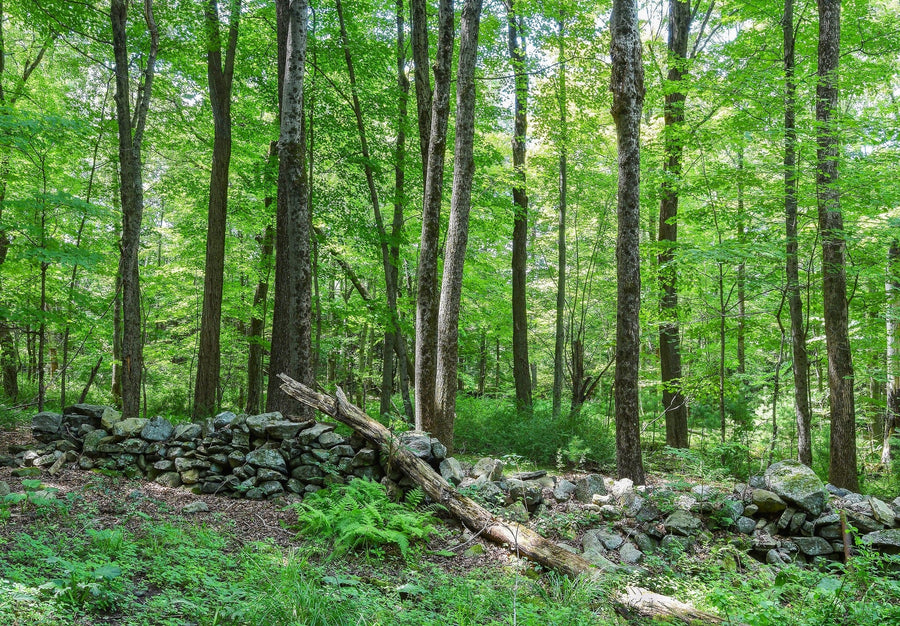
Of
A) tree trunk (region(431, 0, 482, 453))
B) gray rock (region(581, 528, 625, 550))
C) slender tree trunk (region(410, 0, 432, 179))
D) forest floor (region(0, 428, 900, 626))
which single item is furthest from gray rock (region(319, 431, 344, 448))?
slender tree trunk (region(410, 0, 432, 179))

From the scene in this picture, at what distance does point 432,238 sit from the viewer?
7.23 m

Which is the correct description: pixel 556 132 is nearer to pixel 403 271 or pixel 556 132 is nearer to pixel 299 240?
pixel 403 271

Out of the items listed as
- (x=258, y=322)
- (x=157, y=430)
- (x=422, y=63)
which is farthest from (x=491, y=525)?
(x=258, y=322)

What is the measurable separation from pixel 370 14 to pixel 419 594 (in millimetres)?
11670

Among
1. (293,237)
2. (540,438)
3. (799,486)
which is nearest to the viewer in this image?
(799,486)

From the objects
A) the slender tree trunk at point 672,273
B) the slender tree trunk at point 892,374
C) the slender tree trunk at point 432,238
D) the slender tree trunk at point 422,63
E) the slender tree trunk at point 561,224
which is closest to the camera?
the slender tree trunk at point 432,238

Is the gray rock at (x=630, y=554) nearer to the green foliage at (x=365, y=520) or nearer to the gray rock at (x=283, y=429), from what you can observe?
the green foliage at (x=365, y=520)

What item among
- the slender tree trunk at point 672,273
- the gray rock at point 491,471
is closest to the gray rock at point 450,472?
the gray rock at point 491,471

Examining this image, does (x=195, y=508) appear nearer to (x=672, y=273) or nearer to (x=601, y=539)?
(x=601, y=539)

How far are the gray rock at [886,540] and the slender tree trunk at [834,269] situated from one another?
8.23ft

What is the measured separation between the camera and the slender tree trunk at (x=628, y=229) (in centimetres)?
612

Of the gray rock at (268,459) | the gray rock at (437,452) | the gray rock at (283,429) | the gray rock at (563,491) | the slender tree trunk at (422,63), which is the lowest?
the gray rock at (563,491)

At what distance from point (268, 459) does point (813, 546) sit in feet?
18.6

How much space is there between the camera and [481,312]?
15.0 meters
